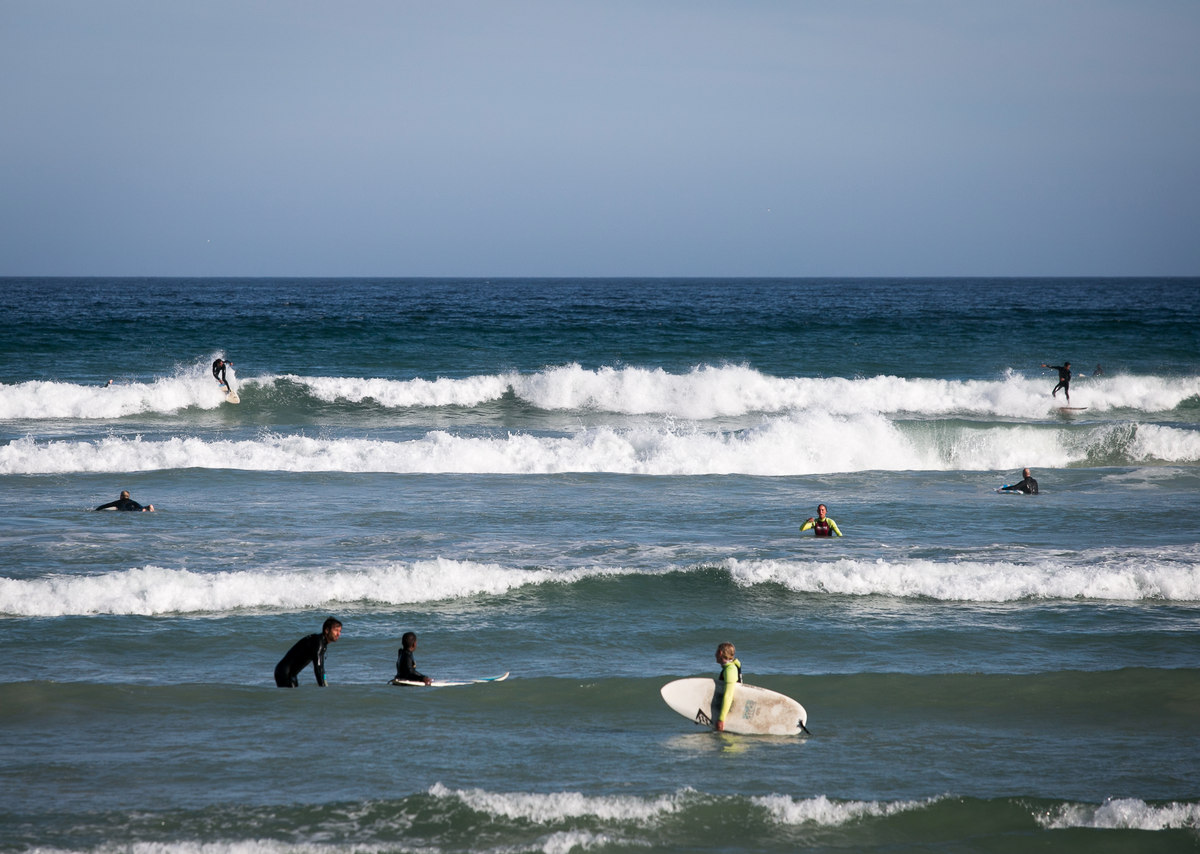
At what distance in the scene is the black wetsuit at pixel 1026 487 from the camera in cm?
1930

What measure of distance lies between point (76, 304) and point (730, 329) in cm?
4574

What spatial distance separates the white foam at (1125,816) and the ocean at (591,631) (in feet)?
0.08

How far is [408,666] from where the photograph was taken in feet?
31.6

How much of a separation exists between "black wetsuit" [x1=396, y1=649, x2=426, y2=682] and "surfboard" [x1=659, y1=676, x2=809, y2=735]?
7.72ft

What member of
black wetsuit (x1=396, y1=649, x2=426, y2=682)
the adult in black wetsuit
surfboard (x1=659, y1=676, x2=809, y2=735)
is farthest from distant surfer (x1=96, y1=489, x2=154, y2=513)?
surfboard (x1=659, y1=676, x2=809, y2=735)

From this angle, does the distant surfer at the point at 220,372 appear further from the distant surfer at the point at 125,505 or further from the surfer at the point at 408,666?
the surfer at the point at 408,666

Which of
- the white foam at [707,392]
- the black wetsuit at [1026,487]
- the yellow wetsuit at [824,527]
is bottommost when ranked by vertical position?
the yellow wetsuit at [824,527]

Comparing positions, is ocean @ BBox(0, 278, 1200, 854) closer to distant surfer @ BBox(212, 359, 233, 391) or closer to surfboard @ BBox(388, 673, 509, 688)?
surfboard @ BBox(388, 673, 509, 688)

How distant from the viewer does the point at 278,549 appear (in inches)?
575

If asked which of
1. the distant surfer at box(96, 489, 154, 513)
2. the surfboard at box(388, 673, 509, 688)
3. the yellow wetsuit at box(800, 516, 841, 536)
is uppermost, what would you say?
the yellow wetsuit at box(800, 516, 841, 536)

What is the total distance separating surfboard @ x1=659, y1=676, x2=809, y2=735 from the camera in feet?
29.7

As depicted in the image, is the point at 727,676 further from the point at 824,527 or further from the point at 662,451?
the point at 662,451

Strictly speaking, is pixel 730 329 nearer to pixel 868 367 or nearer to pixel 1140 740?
pixel 868 367

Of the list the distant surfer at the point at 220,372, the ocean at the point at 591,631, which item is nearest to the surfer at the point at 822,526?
the ocean at the point at 591,631
